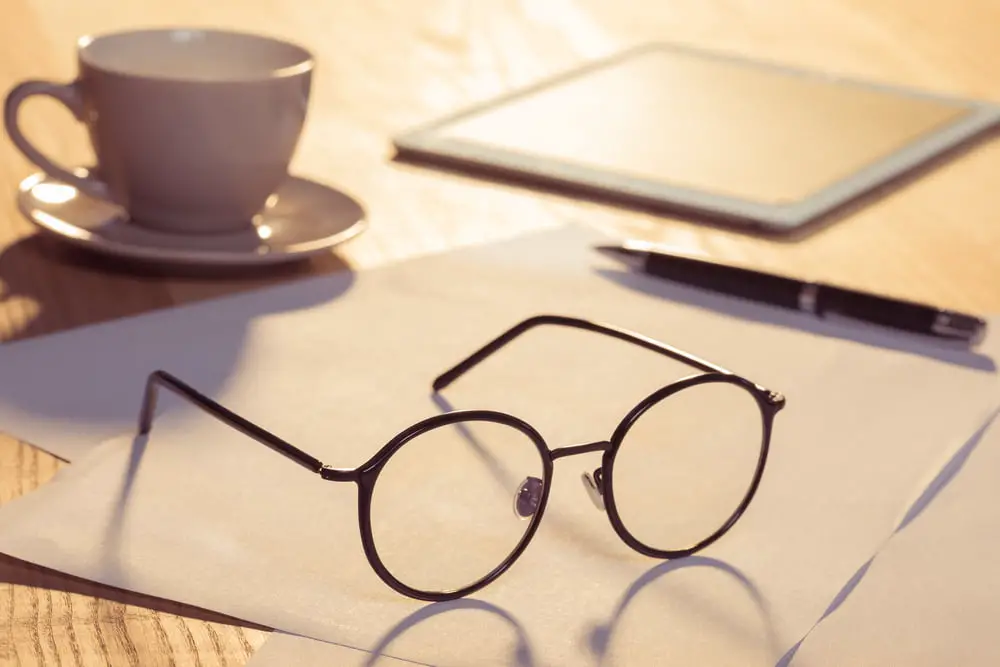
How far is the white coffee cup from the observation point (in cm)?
70

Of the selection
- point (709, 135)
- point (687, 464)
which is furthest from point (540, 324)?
point (709, 135)

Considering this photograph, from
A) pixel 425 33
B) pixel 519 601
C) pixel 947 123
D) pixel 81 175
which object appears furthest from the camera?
pixel 425 33

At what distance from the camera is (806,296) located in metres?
0.76

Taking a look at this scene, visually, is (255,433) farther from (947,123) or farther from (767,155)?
(947,123)

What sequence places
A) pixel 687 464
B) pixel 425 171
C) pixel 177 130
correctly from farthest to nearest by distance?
pixel 425 171
pixel 177 130
pixel 687 464

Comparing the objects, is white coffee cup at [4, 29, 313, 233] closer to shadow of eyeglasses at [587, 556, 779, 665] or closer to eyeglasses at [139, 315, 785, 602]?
eyeglasses at [139, 315, 785, 602]

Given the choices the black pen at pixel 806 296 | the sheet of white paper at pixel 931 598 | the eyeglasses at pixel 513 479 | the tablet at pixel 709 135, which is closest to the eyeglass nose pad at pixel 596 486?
the eyeglasses at pixel 513 479

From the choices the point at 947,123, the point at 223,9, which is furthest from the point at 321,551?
the point at 223,9

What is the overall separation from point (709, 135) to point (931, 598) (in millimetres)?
555

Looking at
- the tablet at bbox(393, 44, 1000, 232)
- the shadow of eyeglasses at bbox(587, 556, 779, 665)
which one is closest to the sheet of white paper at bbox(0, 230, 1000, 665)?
the shadow of eyeglasses at bbox(587, 556, 779, 665)

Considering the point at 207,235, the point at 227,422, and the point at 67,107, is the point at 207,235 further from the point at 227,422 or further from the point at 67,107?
the point at 227,422

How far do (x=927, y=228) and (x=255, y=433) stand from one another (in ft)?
1.87

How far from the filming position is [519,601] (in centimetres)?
49

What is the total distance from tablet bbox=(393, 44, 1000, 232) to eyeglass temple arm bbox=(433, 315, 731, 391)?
23cm
